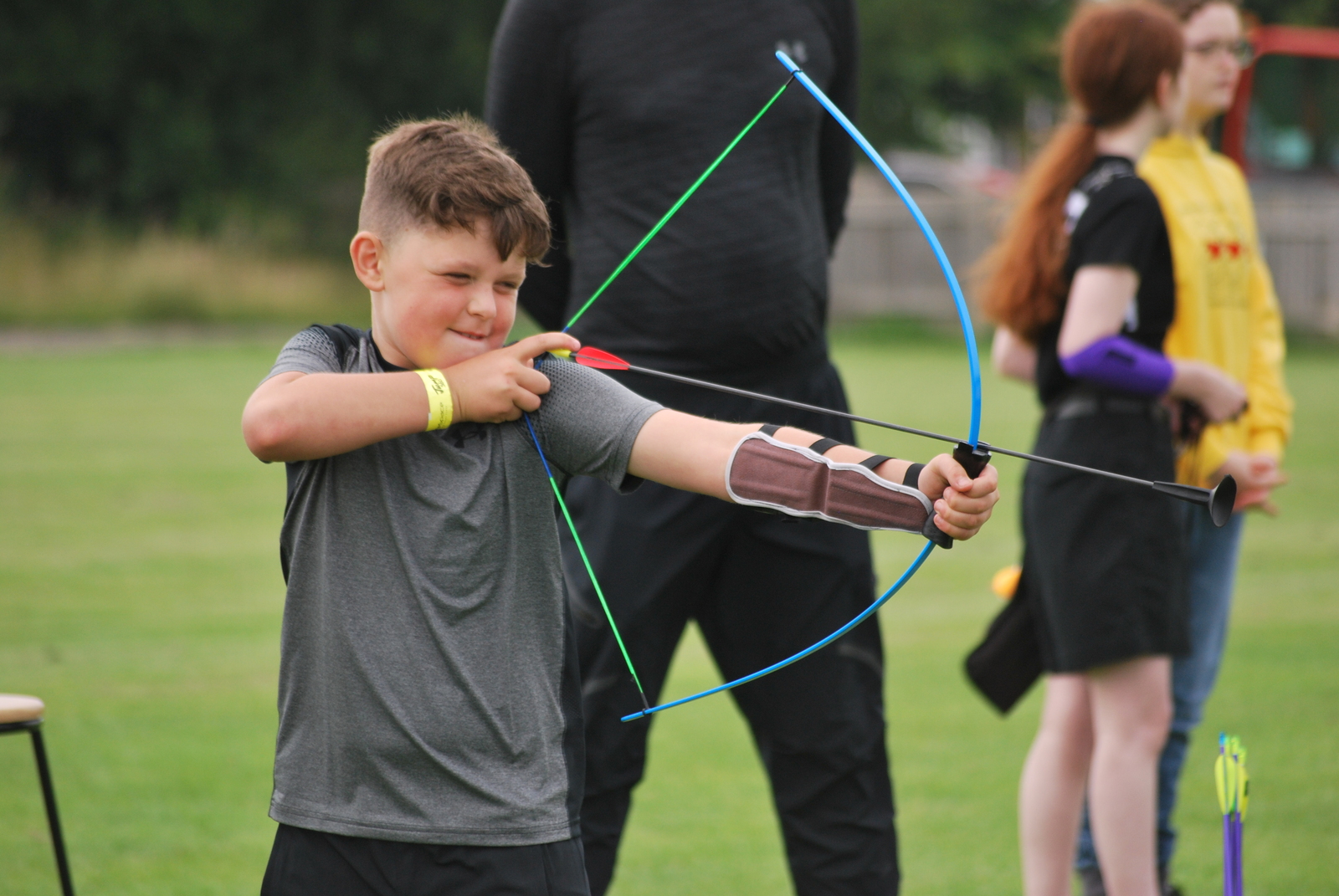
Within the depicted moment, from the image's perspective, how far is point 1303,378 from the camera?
16.1 m

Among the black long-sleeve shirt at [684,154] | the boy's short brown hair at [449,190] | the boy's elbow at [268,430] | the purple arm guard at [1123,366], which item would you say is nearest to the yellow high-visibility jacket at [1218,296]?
the purple arm guard at [1123,366]

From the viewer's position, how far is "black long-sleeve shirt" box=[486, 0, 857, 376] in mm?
2809

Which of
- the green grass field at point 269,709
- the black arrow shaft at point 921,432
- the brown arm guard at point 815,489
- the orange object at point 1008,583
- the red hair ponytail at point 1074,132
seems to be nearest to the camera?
the black arrow shaft at point 921,432

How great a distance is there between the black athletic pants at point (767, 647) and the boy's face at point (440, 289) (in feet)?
2.63

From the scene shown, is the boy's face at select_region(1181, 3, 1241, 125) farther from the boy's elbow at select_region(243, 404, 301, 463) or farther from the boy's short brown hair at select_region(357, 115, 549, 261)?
the boy's elbow at select_region(243, 404, 301, 463)

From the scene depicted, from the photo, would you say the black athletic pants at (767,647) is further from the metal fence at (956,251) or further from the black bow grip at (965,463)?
the metal fence at (956,251)

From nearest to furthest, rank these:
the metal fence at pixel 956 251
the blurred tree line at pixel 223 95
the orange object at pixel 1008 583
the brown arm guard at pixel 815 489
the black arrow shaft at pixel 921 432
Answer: the black arrow shaft at pixel 921 432, the brown arm guard at pixel 815 489, the orange object at pixel 1008 583, the metal fence at pixel 956 251, the blurred tree line at pixel 223 95

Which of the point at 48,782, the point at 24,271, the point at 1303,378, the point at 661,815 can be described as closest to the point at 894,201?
the point at 1303,378

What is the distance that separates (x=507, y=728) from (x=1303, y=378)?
15.7m

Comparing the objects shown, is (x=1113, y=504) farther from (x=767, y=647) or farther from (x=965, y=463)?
(x=965, y=463)

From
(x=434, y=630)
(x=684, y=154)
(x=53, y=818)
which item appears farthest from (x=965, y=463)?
(x=53, y=818)

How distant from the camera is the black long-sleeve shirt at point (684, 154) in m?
2.81

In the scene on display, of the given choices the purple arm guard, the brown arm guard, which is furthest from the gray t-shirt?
the purple arm guard

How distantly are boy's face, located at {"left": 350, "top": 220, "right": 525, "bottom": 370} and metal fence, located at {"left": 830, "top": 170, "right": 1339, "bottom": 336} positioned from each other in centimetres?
1689
